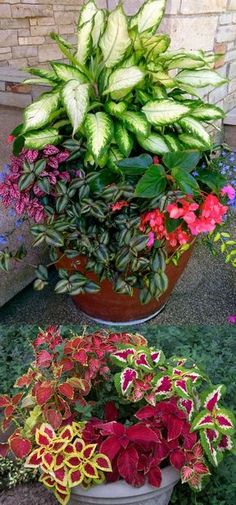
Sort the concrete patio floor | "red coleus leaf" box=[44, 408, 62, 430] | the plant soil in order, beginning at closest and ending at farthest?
"red coleus leaf" box=[44, 408, 62, 430] < the plant soil < the concrete patio floor

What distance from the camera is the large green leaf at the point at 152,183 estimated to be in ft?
4.98

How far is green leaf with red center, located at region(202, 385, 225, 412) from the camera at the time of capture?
1.12 meters

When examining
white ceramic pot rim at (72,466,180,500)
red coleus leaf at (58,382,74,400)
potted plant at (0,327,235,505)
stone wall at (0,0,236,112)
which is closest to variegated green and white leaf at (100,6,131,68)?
stone wall at (0,0,236,112)

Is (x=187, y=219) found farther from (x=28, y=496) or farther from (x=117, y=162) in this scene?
(x=28, y=496)

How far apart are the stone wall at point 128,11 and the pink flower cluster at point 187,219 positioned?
98 cm

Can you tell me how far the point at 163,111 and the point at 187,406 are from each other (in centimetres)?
97

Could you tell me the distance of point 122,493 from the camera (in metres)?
1.02

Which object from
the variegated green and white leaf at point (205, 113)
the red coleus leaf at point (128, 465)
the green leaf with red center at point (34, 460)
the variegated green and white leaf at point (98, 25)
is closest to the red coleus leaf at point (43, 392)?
the green leaf with red center at point (34, 460)

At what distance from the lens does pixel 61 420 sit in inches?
43.3

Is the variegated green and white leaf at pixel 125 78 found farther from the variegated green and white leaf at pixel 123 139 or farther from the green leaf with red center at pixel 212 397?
the green leaf with red center at pixel 212 397

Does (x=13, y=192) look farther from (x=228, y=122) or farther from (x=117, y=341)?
(x=228, y=122)

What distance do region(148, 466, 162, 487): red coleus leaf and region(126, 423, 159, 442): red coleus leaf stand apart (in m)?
0.06

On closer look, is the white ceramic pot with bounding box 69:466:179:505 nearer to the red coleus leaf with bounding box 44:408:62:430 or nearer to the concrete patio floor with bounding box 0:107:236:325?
the red coleus leaf with bounding box 44:408:62:430

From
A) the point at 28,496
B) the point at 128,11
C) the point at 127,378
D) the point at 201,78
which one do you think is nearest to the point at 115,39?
the point at 201,78
